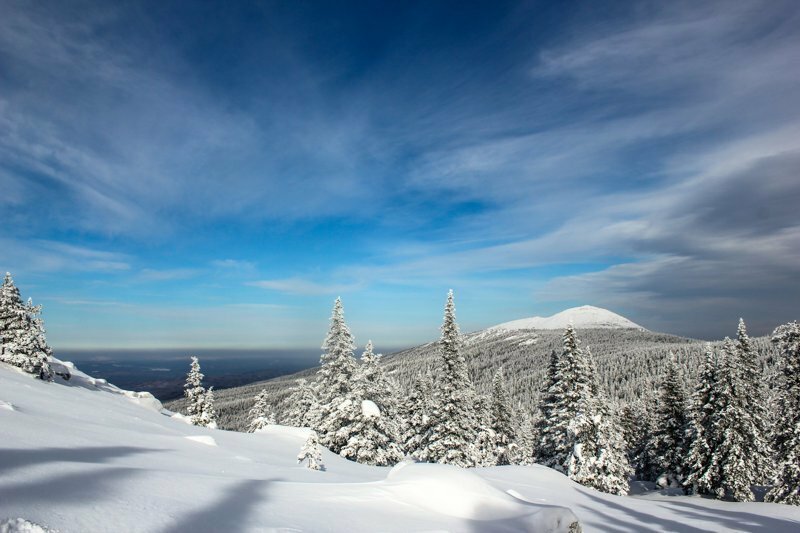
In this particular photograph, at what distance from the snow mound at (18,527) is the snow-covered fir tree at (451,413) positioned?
27721 mm

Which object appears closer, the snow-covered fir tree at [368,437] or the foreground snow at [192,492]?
the foreground snow at [192,492]

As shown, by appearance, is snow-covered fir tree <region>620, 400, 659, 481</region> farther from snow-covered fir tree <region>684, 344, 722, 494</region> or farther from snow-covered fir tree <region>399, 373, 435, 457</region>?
snow-covered fir tree <region>399, 373, 435, 457</region>

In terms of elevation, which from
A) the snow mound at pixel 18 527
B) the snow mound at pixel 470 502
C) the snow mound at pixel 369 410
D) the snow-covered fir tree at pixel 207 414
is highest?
the snow mound at pixel 18 527

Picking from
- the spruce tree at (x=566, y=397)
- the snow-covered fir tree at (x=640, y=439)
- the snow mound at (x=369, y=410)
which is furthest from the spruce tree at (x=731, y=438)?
the snow mound at (x=369, y=410)

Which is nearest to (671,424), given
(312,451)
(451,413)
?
(451,413)

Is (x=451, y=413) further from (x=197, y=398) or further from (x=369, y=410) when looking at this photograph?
(x=197, y=398)

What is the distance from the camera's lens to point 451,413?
28.9 m

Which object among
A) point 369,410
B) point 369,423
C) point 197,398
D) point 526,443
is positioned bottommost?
point 526,443

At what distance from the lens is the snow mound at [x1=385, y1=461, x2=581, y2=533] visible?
699cm

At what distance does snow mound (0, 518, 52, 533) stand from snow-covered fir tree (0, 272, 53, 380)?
1046 inches

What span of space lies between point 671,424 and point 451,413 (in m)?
26.0

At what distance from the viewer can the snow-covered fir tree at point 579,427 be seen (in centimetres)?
2832

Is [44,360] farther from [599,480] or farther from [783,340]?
[783,340]

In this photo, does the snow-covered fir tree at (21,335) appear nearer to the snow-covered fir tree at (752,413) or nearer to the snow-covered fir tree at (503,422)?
the snow-covered fir tree at (503,422)
